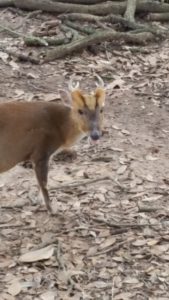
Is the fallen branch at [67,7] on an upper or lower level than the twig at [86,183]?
lower

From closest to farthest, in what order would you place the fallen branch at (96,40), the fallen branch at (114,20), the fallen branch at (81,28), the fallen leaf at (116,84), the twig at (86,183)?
the twig at (86,183) → the fallen leaf at (116,84) → the fallen branch at (96,40) → the fallen branch at (81,28) → the fallen branch at (114,20)

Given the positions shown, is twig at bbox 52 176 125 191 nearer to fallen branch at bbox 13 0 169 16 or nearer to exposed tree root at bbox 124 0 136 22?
exposed tree root at bbox 124 0 136 22

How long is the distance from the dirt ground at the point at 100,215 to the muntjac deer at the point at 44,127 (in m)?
0.31

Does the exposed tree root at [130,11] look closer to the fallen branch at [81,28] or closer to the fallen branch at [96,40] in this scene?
the fallen branch at [96,40]

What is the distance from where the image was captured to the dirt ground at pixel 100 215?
455 cm

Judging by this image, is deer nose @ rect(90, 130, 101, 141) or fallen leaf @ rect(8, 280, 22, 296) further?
deer nose @ rect(90, 130, 101, 141)

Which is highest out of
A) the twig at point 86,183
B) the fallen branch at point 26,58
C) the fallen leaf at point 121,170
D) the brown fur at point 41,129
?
the brown fur at point 41,129

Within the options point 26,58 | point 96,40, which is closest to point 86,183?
point 26,58

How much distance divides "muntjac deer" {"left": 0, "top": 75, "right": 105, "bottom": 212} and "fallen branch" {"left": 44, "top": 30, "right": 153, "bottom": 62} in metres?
3.20

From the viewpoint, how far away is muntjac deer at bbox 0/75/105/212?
499 cm

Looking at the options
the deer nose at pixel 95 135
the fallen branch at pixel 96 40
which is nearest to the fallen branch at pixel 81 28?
the fallen branch at pixel 96 40

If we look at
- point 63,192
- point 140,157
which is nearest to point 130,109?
point 140,157

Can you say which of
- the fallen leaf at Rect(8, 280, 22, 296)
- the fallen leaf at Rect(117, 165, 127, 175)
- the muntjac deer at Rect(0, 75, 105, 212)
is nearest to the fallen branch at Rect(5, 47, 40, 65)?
the fallen leaf at Rect(117, 165, 127, 175)

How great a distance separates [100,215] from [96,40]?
3856 millimetres
